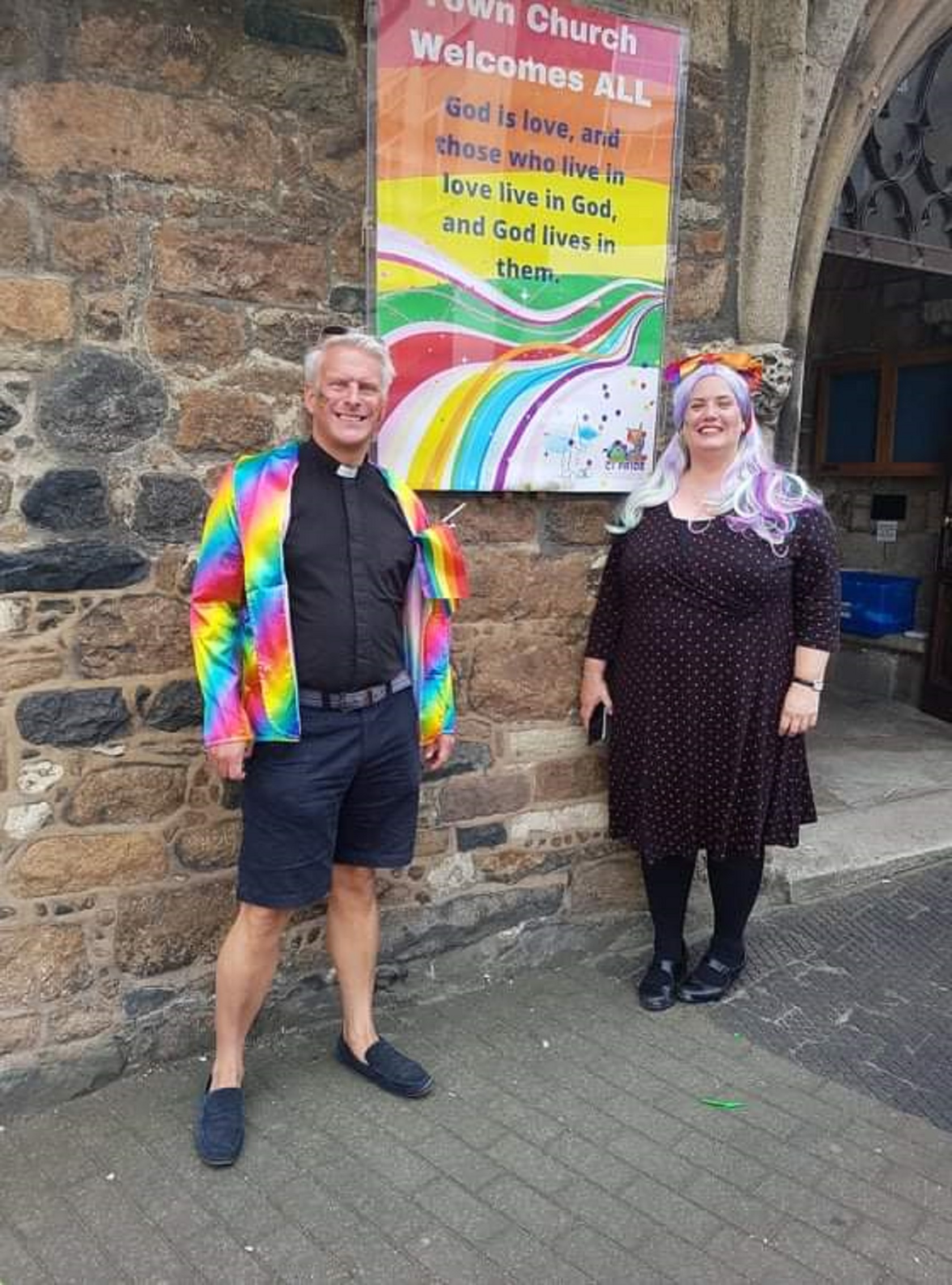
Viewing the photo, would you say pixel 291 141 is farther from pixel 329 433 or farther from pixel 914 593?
pixel 914 593

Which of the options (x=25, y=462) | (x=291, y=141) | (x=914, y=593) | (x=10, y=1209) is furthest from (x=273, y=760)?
(x=914, y=593)

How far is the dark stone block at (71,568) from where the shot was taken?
2488 millimetres

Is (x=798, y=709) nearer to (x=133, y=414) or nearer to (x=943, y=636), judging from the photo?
(x=133, y=414)

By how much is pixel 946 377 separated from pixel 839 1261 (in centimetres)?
564

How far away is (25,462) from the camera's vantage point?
2467 millimetres

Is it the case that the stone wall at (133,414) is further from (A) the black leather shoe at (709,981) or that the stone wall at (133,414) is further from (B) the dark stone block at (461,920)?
(A) the black leather shoe at (709,981)

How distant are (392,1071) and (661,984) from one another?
3.17 feet

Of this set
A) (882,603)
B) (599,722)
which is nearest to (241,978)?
(599,722)

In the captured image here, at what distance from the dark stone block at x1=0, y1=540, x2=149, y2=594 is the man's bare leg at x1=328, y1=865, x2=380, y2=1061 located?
942mm

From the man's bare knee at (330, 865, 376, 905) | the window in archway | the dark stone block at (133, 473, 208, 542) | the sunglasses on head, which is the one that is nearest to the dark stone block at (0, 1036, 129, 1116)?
the man's bare knee at (330, 865, 376, 905)

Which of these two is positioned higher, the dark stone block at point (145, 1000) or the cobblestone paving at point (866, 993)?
the dark stone block at point (145, 1000)

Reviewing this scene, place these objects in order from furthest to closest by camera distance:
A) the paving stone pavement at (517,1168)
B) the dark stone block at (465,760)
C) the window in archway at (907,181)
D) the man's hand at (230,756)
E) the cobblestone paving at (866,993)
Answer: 1. the window in archway at (907,181)
2. the dark stone block at (465,760)
3. the cobblestone paving at (866,993)
4. the man's hand at (230,756)
5. the paving stone pavement at (517,1168)

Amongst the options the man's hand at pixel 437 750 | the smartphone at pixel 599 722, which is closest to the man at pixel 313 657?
the man's hand at pixel 437 750

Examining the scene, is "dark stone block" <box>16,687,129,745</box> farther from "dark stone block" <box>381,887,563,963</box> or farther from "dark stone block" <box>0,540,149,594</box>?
"dark stone block" <box>381,887,563,963</box>
